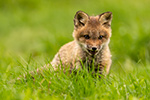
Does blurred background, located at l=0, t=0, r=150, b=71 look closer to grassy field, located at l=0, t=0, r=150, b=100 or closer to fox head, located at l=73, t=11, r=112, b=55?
grassy field, located at l=0, t=0, r=150, b=100

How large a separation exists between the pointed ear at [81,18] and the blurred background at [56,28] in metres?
0.99

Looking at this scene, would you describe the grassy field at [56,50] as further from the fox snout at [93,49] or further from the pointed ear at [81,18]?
the pointed ear at [81,18]

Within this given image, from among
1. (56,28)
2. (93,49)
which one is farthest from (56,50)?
(56,28)

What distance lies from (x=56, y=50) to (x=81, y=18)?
314 cm

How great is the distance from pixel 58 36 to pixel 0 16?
230 inches

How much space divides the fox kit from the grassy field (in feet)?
1.48

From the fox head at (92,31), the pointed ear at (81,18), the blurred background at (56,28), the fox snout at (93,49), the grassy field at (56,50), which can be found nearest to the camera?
the grassy field at (56,50)

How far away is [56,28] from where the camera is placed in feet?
41.1

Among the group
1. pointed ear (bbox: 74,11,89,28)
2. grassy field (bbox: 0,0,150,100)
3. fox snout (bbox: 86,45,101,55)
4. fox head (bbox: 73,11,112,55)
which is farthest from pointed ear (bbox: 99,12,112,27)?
grassy field (bbox: 0,0,150,100)

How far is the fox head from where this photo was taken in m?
5.43

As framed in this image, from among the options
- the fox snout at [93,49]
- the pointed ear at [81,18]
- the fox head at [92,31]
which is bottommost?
the fox snout at [93,49]

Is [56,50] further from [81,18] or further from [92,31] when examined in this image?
[92,31]

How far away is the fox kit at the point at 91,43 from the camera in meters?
5.43

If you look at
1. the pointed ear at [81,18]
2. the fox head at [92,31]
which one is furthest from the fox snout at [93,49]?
the pointed ear at [81,18]
